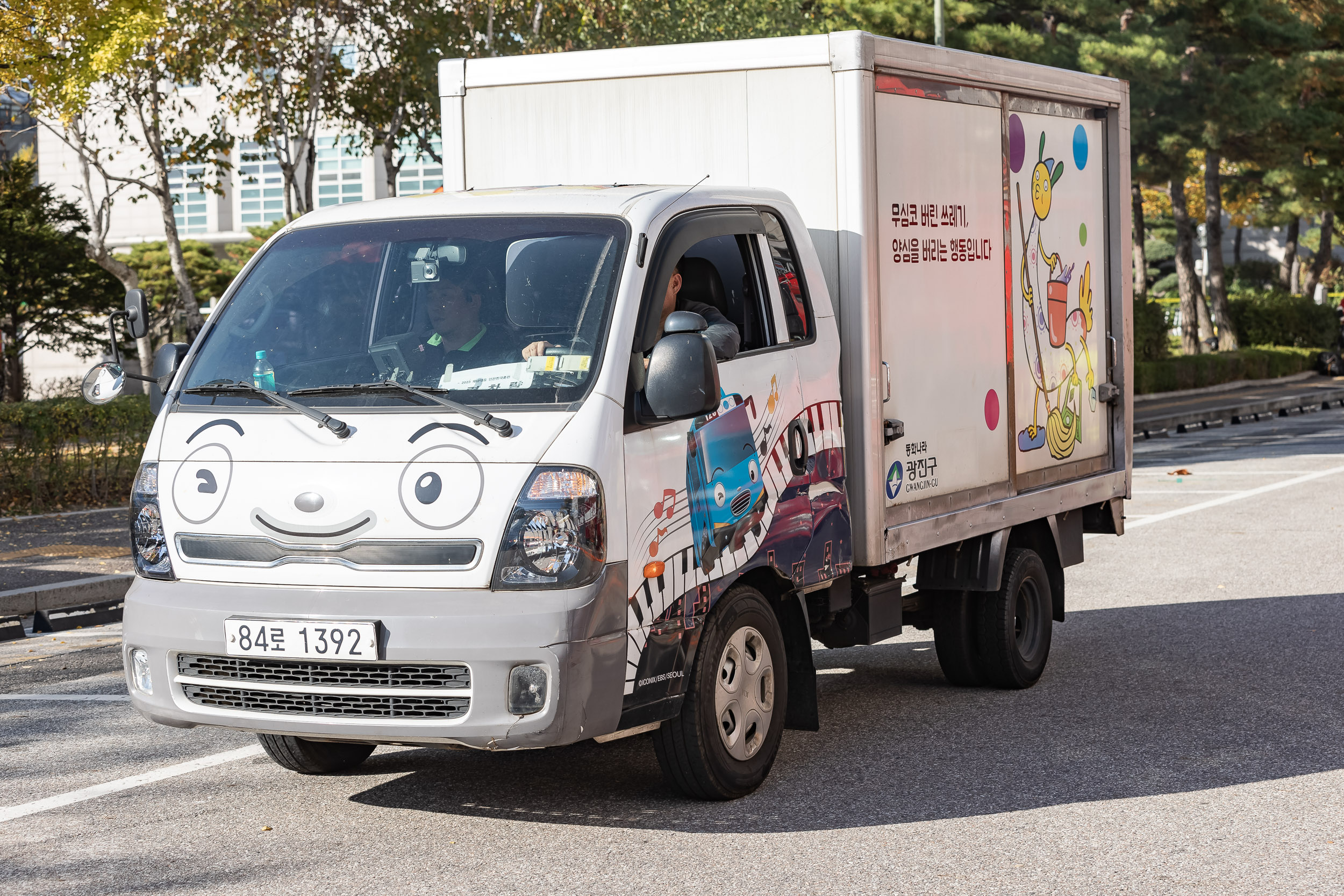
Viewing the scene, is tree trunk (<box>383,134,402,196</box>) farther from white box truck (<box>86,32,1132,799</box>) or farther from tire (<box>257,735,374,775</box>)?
tire (<box>257,735,374,775</box>)

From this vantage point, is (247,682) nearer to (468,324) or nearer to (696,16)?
(468,324)

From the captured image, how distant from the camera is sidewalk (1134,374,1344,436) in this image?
88.5 feet

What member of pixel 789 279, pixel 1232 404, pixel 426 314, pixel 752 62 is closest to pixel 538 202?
pixel 426 314

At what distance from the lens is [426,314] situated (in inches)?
220

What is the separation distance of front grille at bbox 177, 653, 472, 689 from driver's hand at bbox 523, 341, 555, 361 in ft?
3.38

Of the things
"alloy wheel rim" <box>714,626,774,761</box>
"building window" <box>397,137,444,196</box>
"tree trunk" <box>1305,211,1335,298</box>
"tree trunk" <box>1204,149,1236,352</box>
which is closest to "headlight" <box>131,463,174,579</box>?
"alloy wheel rim" <box>714,626,774,761</box>

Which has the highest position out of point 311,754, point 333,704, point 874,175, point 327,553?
point 874,175

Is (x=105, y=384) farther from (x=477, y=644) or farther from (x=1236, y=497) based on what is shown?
(x=1236, y=497)

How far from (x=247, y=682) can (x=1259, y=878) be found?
314 cm

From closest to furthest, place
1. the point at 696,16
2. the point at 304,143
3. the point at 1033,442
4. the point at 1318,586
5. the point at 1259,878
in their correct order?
the point at 1259,878, the point at 1033,442, the point at 1318,586, the point at 304,143, the point at 696,16

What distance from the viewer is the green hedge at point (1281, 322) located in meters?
41.8

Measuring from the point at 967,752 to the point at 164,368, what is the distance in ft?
11.1

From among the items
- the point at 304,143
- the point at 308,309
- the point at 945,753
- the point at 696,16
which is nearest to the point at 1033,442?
the point at 945,753

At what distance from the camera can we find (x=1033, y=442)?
793 centimetres
